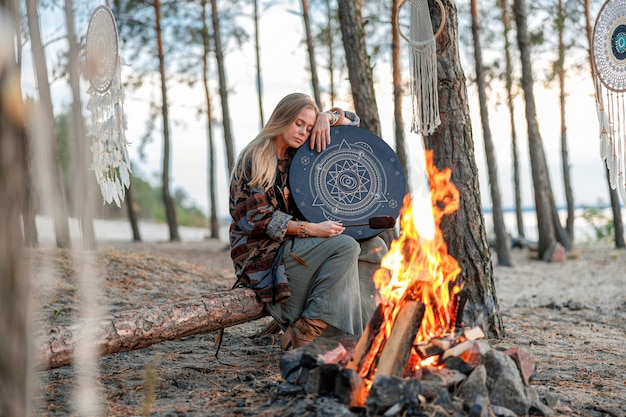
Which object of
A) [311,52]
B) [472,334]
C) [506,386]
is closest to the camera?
[506,386]

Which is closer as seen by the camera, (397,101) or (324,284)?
(324,284)

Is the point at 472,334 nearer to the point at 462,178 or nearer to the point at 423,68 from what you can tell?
the point at 462,178

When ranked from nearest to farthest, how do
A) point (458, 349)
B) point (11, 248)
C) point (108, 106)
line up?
point (11, 248), point (458, 349), point (108, 106)

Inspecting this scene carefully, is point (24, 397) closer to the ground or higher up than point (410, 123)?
closer to the ground

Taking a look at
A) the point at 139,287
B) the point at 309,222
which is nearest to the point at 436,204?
the point at 309,222

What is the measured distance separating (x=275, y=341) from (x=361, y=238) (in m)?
1.16

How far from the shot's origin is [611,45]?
5.70 meters

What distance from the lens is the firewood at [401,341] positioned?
10.5 feet

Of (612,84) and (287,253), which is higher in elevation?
(612,84)

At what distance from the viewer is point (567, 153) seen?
14.7 meters

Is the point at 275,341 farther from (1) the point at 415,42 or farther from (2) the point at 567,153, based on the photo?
(2) the point at 567,153

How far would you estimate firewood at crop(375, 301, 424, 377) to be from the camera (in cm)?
319

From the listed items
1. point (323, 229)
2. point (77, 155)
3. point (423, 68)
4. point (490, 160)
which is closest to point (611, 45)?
point (423, 68)

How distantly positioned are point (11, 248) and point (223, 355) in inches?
101
